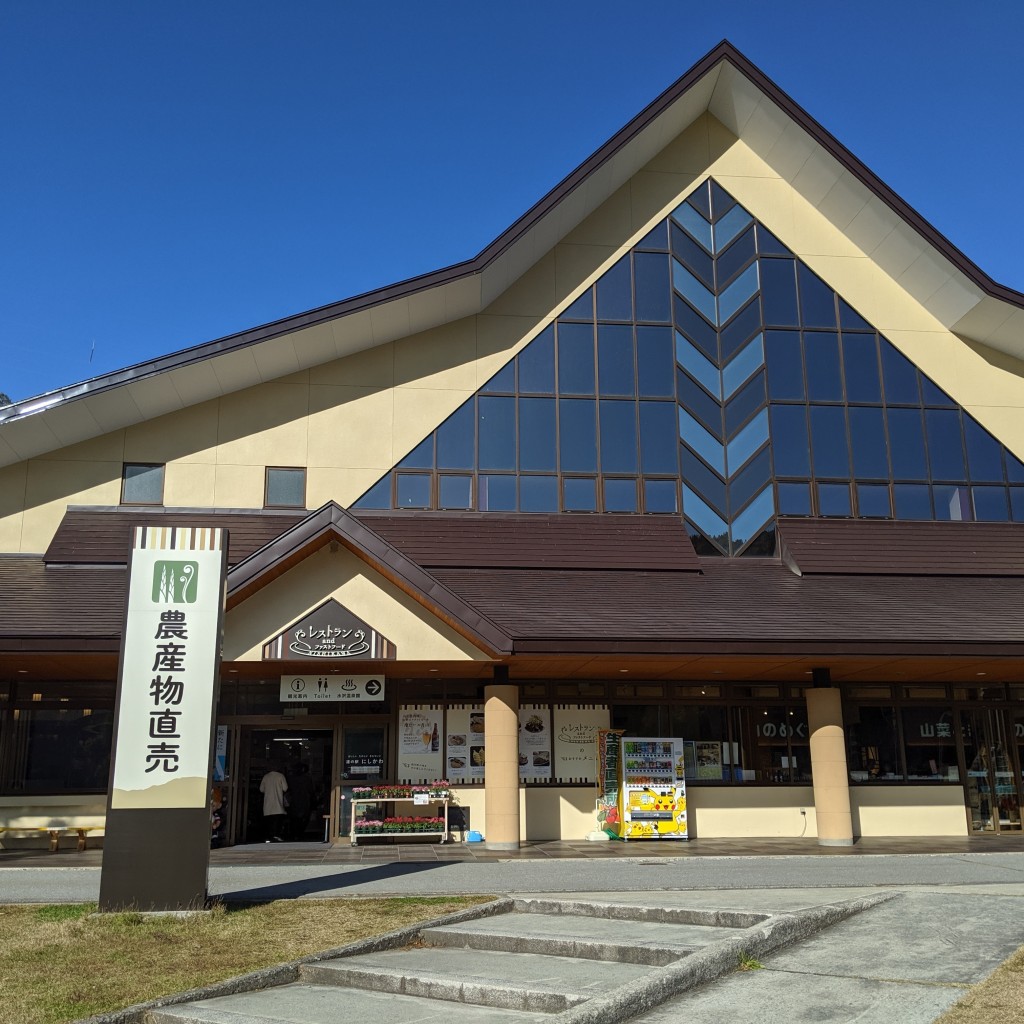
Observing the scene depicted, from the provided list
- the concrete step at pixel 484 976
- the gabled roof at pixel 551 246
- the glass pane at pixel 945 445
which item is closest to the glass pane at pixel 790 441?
the glass pane at pixel 945 445

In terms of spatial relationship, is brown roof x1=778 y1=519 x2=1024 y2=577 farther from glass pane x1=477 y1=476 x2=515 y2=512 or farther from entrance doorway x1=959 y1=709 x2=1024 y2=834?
glass pane x1=477 y1=476 x2=515 y2=512

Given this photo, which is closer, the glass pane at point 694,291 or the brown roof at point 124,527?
Result: the brown roof at point 124,527

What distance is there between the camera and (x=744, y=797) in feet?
63.4

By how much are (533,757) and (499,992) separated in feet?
38.7

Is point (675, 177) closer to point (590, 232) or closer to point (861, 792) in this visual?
point (590, 232)

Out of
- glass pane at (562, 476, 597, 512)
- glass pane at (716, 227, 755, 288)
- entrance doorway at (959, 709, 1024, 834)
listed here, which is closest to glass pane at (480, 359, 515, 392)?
glass pane at (562, 476, 597, 512)

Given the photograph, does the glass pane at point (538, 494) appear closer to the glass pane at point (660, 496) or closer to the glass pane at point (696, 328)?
the glass pane at point (660, 496)

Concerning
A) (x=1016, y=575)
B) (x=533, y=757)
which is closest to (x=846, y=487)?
(x=1016, y=575)

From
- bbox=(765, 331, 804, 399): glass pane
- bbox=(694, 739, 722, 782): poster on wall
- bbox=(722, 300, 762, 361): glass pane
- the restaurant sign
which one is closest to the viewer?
the restaurant sign

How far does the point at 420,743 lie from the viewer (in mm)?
18859

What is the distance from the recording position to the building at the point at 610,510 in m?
16.9

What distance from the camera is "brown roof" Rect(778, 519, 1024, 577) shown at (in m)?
20.4

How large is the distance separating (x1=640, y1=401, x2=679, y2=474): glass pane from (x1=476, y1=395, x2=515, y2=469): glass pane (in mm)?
2663

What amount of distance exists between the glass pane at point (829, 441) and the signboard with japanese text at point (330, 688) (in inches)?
393
